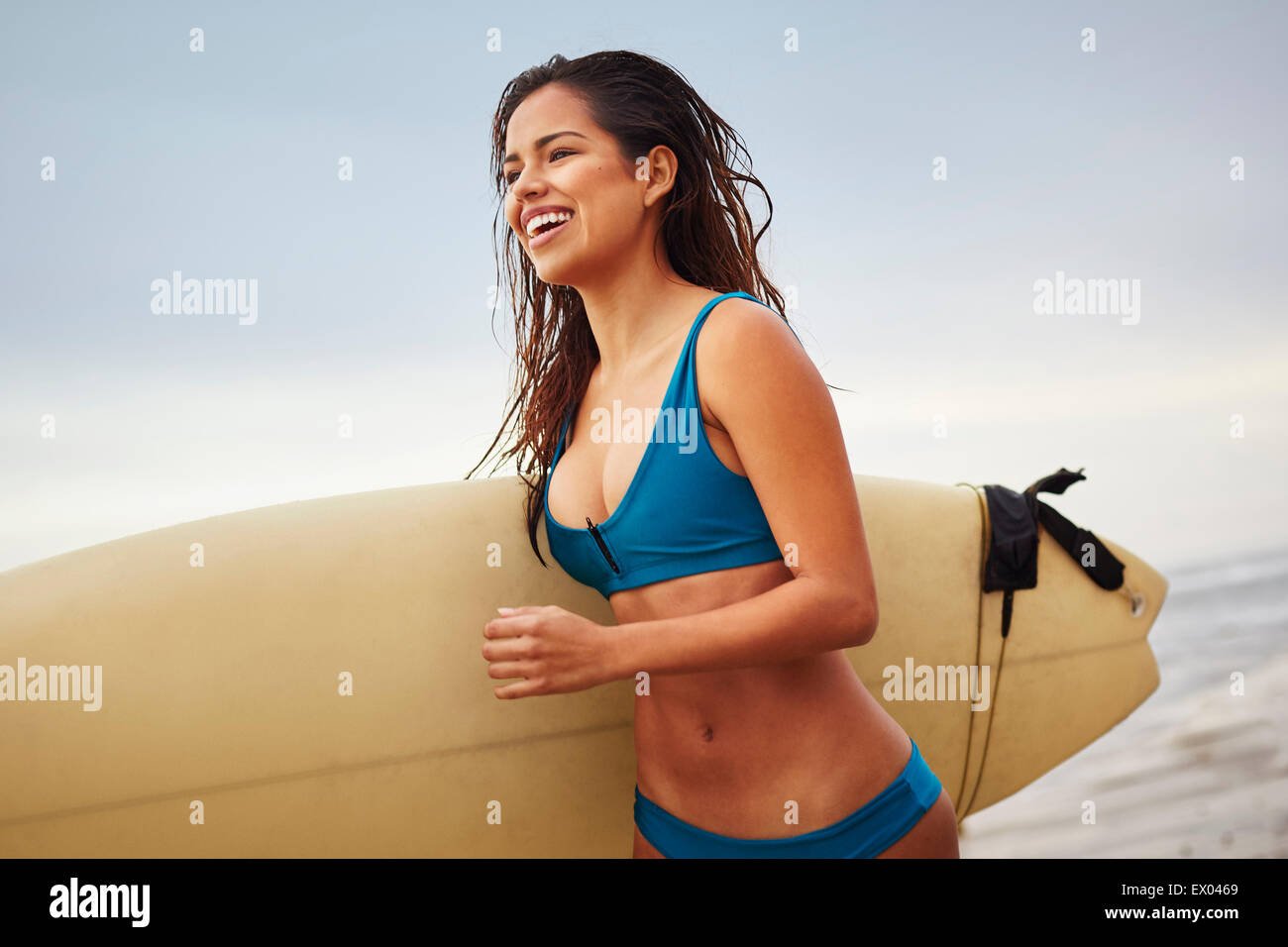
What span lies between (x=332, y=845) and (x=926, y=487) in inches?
53.4

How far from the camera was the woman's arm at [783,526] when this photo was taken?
997 millimetres

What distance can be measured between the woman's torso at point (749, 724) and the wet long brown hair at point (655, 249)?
17 cm

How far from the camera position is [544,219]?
1.24 m

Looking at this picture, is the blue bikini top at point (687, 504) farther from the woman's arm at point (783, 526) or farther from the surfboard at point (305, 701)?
the surfboard at point (305, 701)

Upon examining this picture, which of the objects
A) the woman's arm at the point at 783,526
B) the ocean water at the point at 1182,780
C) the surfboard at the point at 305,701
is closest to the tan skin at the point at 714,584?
the woman's arm at the point at 783,526

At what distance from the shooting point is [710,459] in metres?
1.08

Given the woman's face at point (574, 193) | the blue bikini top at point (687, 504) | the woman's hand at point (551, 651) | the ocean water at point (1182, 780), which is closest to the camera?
the woman's hand at point (551, 651)

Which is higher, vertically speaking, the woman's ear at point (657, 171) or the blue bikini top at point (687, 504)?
the woman's ear at point (657, 171)

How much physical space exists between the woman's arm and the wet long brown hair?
0.28 meters

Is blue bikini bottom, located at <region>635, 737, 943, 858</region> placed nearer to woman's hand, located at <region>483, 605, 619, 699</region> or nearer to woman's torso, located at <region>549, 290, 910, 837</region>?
woman's torso, located at <region>549, 290, 910, 837</region>

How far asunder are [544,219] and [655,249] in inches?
6.1

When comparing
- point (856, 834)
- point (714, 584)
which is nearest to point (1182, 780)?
point (856, 834)
